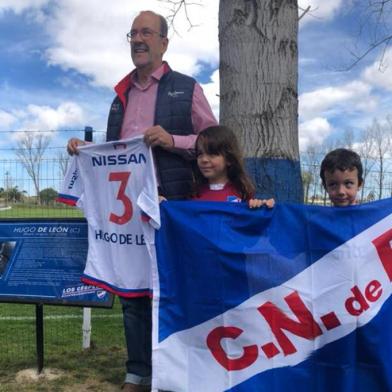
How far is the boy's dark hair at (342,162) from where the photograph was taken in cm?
362

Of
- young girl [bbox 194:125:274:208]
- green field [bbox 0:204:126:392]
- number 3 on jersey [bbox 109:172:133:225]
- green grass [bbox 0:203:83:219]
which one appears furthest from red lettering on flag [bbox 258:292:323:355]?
green grass [bbox 0:203:83:219]

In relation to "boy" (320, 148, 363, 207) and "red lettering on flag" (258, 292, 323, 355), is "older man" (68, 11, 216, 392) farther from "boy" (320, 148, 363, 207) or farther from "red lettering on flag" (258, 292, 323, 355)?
"red lettering on flag" (258, 292, 323, 355)

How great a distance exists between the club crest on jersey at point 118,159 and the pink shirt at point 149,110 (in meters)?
0.20

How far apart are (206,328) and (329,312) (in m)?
0.77

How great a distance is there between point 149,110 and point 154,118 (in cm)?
9

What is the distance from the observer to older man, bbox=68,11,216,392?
152 inches

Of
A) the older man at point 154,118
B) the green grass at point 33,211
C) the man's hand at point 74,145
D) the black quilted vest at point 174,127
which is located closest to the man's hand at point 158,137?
the older man at point 154,118

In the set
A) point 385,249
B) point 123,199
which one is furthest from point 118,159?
point 385,249

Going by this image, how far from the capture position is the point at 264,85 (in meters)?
3.96

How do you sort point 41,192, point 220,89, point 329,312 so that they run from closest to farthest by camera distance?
point 329,312
point 220,89
point 41,192

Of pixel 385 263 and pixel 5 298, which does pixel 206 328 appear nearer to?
pixel 385 263

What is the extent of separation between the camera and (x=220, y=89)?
415 centimetres

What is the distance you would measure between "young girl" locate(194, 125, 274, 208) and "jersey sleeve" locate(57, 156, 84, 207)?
977 mm

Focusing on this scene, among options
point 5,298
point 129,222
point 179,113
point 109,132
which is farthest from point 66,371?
point 179,113
